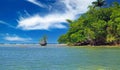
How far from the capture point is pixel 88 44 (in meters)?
75.7

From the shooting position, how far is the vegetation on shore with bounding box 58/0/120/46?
224 ft

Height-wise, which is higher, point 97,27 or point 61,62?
point 97,27

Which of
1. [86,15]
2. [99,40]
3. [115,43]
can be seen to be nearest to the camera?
[115,43]

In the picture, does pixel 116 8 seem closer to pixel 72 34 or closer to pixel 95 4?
pixel 95 4

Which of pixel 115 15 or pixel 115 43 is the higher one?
pixel 115 15

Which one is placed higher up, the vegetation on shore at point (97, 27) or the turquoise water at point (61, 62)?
the vegetation on shore at point (97, 27)

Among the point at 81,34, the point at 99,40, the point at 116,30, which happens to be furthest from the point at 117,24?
the point at 81,34

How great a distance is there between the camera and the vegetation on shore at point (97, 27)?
224 ft

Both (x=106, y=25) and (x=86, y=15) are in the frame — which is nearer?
(x=106, y=25)

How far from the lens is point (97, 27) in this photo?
70125mm

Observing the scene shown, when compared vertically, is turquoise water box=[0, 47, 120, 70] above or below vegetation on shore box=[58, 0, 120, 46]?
below

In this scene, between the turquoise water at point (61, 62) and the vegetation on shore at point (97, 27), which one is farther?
the vegetation on shore at point (97, 27)

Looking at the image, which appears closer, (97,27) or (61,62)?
(61,62)

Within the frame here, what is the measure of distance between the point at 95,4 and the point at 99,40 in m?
10.3
